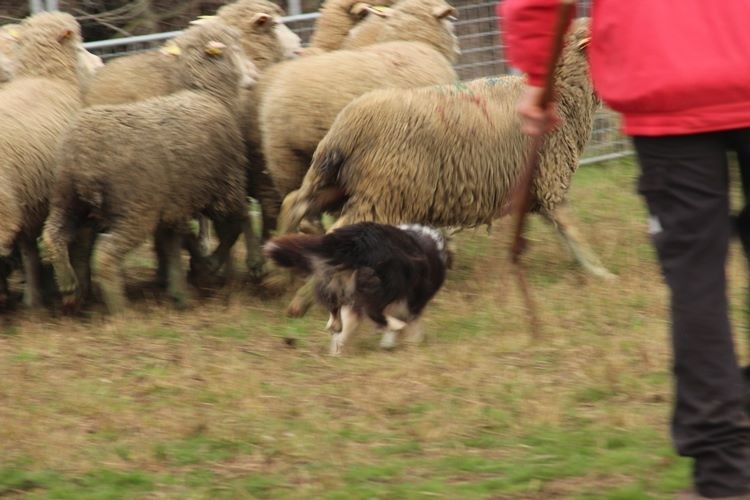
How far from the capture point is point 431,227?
683 cm

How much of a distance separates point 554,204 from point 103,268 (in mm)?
2642

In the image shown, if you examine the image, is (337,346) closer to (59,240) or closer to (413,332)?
(413,332)

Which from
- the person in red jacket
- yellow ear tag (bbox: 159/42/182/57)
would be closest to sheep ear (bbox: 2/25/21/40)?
yellow ear tag (bbox: 159/42/182/57)

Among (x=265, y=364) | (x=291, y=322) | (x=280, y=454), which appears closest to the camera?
(x=280, y=454)

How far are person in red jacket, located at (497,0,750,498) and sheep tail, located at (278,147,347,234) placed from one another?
3.38m

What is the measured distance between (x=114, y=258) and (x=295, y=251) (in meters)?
1.37

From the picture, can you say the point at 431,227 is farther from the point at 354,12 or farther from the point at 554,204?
the point at 354,12

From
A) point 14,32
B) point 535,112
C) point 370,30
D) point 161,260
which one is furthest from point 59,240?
point 535,112

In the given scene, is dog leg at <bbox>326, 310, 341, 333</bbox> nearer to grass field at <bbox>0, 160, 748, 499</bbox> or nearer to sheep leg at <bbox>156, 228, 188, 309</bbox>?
grass field at <bbox>0, 160, 748, 499</bbox>

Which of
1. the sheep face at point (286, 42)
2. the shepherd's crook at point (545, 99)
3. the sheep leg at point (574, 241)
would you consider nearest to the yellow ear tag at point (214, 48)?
the sheep face at point (286, 42)

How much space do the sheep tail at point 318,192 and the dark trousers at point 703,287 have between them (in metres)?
3.47

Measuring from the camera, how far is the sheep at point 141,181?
6781mm

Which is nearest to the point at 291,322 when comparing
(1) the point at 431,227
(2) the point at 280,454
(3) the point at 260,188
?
(1) the point at 431,227

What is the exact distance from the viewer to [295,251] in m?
5.95
